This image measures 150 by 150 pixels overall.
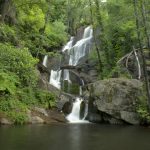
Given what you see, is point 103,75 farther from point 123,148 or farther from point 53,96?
point 123,148

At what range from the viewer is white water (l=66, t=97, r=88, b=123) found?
27.4m

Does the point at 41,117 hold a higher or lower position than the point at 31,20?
lower

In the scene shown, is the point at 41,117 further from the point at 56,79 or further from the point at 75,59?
the point at 75,59

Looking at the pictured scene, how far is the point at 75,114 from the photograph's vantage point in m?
28.3

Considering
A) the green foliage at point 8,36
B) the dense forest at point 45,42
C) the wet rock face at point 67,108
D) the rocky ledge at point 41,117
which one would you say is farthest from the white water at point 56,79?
the rocky ledge at point 41,117

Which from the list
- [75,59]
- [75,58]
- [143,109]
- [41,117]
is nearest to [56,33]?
[75,58]

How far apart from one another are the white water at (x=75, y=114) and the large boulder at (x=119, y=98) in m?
2.09

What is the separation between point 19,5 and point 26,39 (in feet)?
38.9

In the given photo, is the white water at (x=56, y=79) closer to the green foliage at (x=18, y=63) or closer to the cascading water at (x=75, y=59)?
the cascading water at (x=75, y=59)

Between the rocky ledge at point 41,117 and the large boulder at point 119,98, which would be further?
the large boulder at point 119,98

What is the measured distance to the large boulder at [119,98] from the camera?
2552 centimetres

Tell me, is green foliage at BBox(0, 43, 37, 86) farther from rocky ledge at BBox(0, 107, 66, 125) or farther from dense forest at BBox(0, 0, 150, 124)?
rocky ledge at BBox(0, 107, 66, 125)

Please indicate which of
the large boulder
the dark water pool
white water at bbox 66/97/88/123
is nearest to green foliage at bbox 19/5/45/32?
white water at bbox 66/97/88/123

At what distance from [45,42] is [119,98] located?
11.2 meters
